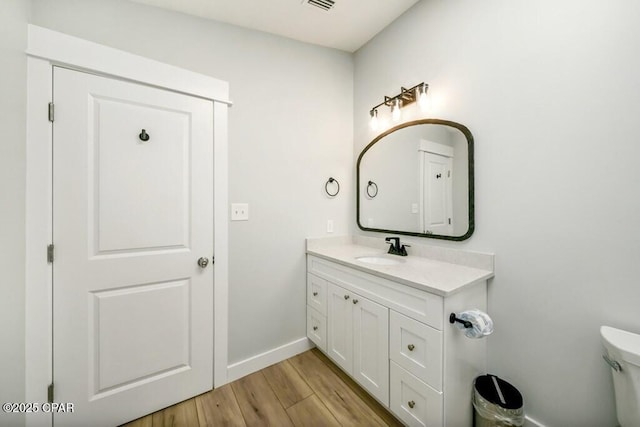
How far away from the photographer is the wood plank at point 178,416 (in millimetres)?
1405

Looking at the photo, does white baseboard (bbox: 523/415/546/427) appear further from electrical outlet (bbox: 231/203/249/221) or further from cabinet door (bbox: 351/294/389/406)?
electrical outlet (bbox: 231/203/249/221)

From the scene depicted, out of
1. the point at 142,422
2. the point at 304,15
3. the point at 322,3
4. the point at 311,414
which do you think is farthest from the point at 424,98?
the point at 142,422

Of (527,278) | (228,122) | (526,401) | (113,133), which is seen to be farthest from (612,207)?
(113,133)

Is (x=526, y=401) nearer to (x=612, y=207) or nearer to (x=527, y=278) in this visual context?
(x=527, y=278)

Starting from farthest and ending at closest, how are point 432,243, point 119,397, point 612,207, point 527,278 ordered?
point 432,243 → point 119,397 → point 527,278 → point 612,207

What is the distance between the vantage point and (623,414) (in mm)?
920

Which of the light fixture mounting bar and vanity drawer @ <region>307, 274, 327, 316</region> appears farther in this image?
vanity drawer @ <region>307, 274, 327, 316</region>

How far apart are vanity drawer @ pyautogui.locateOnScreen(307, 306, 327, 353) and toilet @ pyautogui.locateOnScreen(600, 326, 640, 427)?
145cm

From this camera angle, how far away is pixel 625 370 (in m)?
0.89

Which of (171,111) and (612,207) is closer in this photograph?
(612,207)

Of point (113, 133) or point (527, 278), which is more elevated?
point (113, 133)

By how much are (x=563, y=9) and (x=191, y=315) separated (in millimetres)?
2580

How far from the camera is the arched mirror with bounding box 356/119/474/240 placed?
153 centimetres

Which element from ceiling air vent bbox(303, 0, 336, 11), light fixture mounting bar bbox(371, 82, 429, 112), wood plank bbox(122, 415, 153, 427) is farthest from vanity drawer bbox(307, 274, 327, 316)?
ceiling air vent bbox(303, 0, 336, 11)
